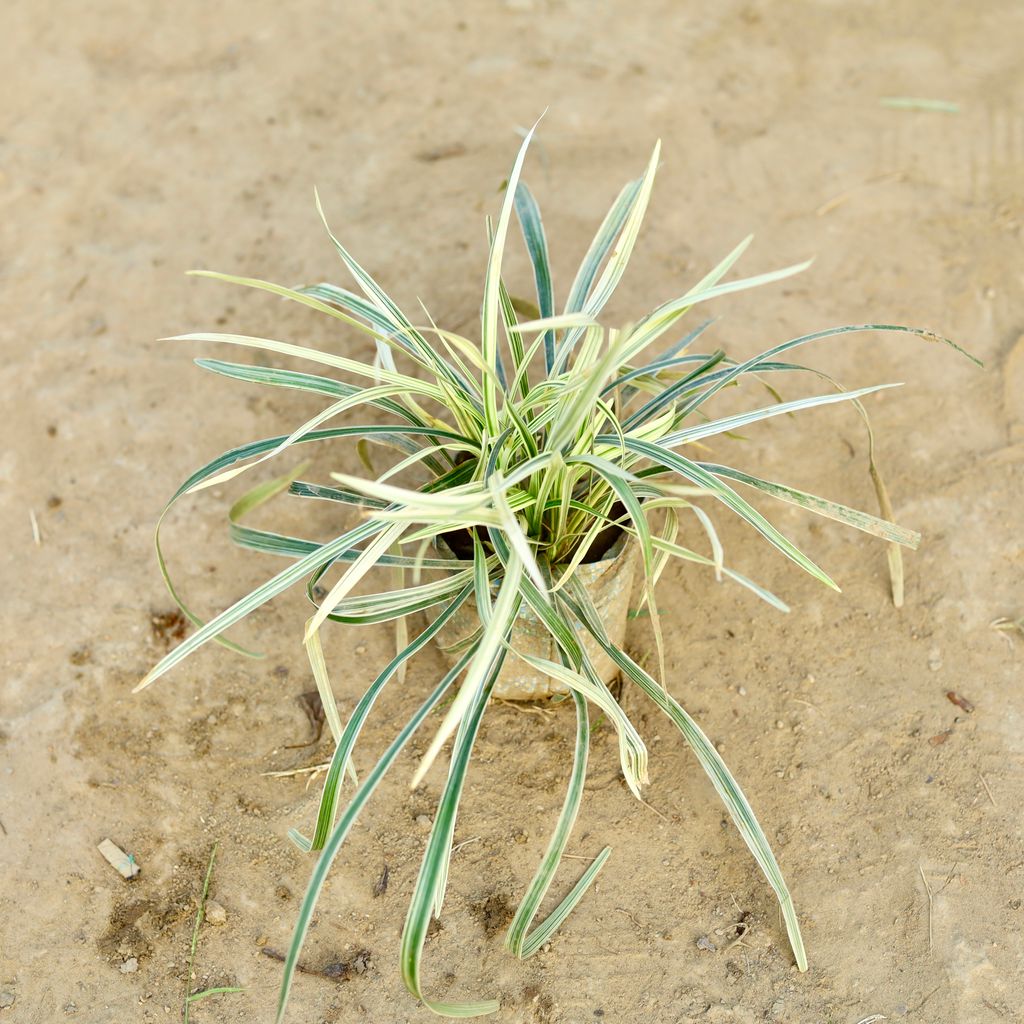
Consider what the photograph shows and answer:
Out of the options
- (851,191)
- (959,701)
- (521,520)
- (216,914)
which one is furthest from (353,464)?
(851,191)

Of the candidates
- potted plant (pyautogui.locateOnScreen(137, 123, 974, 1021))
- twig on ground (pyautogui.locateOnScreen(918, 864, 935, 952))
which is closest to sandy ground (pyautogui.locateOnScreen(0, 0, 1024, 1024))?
twig on ground (pyautogui.locateOnScreen(918, 864, 935, 952))

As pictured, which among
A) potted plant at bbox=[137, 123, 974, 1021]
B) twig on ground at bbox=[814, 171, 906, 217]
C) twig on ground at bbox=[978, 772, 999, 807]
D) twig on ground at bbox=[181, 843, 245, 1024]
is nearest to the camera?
potted plant at bbox=[137, 123, 974, 1021]

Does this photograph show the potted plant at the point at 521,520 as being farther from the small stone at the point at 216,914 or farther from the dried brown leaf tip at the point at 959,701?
the dried brown leaf tip at the point at 959,701

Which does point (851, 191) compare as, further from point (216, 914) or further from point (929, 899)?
point (216, 914)

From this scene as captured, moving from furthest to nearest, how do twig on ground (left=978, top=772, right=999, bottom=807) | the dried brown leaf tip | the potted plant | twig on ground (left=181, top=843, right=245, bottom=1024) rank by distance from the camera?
the dried brown leaf tip, twig on ground (left=978, top=772, right=999, bottom=807), twig on ground (left=181, top=843, right=245, bottom=1024), the potted plant

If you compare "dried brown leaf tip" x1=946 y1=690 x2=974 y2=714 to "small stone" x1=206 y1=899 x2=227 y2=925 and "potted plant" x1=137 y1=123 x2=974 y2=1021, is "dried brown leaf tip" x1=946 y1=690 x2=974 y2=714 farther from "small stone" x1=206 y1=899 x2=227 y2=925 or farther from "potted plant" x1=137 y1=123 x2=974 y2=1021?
"small stone" x1=206 y1=899 x2=227 y2=925

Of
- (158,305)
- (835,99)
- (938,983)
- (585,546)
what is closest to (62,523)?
(158,305)
